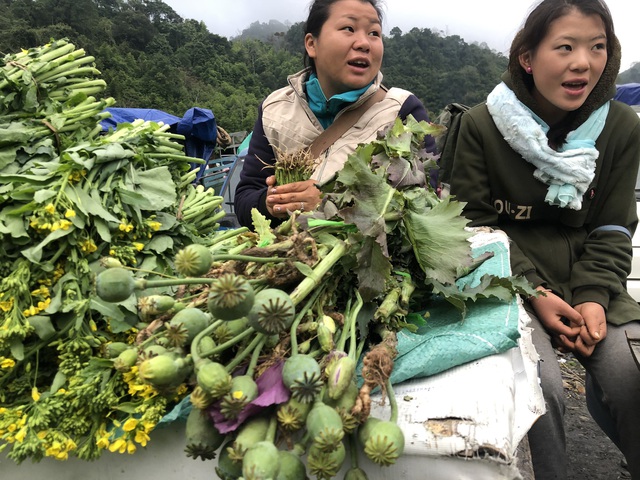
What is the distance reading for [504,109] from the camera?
2.24 meters

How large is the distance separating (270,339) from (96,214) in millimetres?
630

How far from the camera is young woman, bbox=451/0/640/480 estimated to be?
1.98m

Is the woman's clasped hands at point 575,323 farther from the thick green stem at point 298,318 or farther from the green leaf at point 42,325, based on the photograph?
the green leaf at point 42,325

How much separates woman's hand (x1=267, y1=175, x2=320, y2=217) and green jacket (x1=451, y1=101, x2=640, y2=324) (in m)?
0.91

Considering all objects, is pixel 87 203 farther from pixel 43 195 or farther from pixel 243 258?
pixel 243 258

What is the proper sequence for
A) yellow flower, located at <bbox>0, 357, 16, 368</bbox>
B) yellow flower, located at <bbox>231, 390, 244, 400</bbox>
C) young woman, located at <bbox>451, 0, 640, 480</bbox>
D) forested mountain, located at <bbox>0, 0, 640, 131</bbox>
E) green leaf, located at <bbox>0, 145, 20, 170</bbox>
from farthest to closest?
forested mountain, located at <bbox>0, 0, 640, 131</bbox>
young woman, located at <bbox>451, 0, 640, 480</bbox>
green leaf, located at <bbox>0, 145, 20, 170</bbox>
yellow flower, located at <bbox>0, 357, 16, 368</bbox>
yellow flower, located at <bbox>231, 390, 244, 400</bbox>

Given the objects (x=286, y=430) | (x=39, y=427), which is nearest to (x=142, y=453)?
(x=39, y=427)

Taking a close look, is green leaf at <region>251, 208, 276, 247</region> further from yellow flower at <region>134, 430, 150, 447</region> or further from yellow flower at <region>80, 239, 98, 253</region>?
yellow flower at <region>134, 430, 150, 447</region>

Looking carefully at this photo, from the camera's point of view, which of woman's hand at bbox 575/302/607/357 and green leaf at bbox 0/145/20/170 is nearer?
green leaf at bbox 0/145/20/170

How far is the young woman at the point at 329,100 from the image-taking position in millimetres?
2164

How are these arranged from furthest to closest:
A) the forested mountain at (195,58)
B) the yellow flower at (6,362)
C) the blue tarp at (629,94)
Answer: the forested mountain at (195,58), the blue tarp at (629,94), the yellow flower at (6,362)

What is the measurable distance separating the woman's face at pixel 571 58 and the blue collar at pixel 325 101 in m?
0.75

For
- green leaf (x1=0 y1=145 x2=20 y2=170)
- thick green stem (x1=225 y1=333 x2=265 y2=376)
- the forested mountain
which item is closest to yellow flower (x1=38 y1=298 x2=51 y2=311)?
green leaf (x1=0 y1=145 x2=20 y2=170)

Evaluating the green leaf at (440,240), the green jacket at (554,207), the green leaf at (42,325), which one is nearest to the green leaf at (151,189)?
the green leaf at (42,325)
